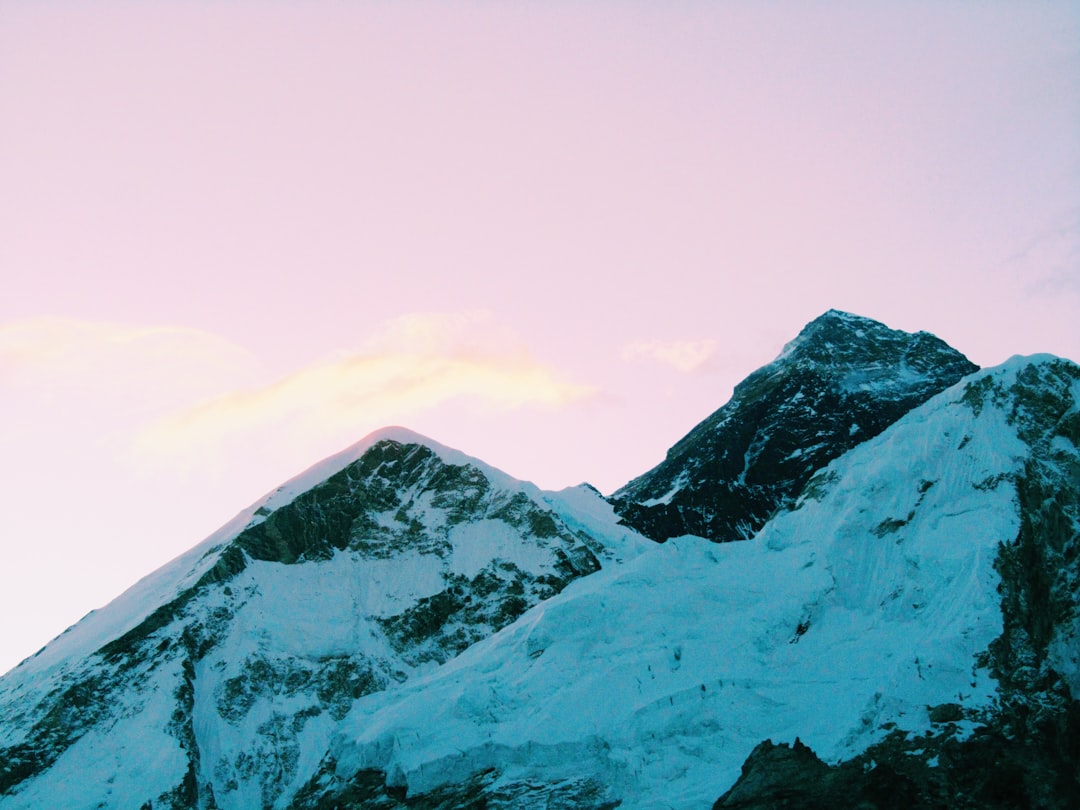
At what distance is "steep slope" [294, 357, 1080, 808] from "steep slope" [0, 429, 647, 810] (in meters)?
8.24

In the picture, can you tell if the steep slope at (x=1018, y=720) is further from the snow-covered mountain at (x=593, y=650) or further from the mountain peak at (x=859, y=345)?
the mountain peak at (x=859, y=345)

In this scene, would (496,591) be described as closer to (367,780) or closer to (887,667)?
(367,780)

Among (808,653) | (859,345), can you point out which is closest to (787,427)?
(859,345)

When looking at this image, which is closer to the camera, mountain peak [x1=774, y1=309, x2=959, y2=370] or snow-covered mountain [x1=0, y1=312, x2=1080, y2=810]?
snow-covered mountain [x1=0, y1=312, x2=1080, y2=810]

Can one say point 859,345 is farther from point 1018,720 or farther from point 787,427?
point 1018,720

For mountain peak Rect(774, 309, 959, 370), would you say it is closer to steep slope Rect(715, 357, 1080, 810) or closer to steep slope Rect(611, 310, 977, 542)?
steep slope Rect(611, 310, 977, 542)

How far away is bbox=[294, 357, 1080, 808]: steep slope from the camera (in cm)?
8125

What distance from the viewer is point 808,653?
9212 centimetres

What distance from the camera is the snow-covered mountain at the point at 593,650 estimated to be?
80875 millimetres

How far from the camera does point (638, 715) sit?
8631 centimetres

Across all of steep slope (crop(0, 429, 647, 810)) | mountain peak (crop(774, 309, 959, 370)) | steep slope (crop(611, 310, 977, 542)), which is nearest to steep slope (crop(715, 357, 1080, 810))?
steep slope (crop(0, 429, 647, 810))

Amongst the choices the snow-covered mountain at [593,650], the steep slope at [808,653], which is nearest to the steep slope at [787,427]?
the snow-covered mountain at [593,650]

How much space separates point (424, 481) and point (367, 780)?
165 ft

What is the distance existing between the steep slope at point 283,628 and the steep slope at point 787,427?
22.5 meters
